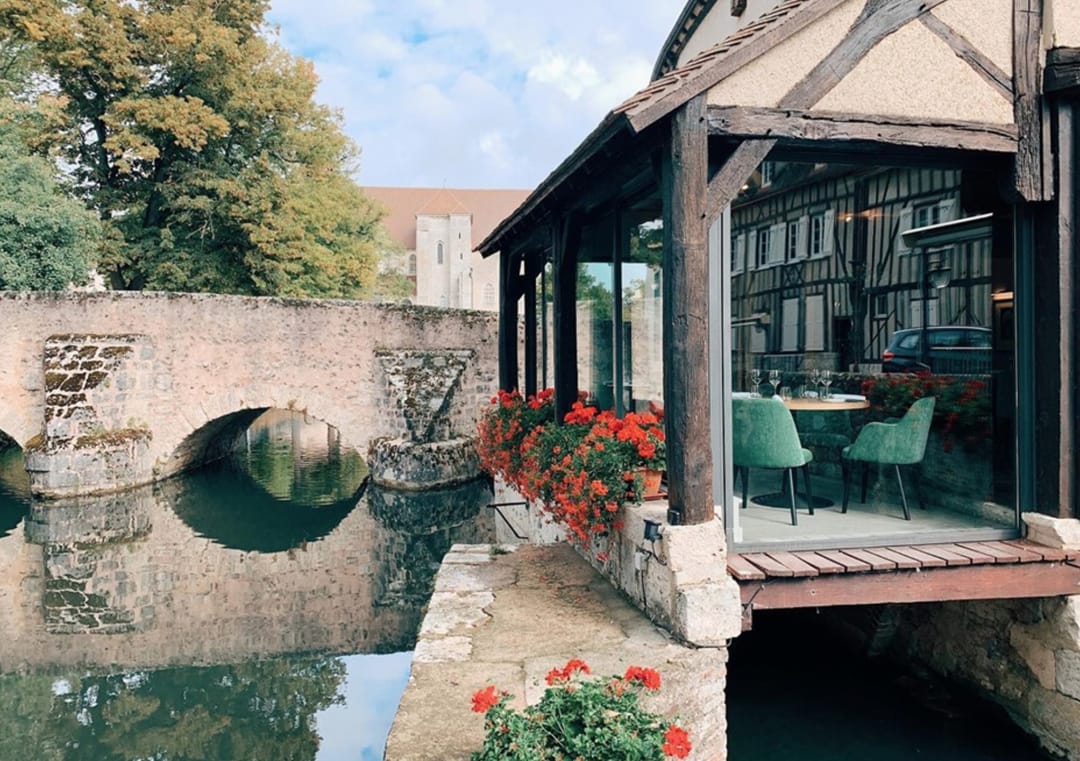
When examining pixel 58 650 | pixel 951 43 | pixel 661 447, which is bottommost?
pixel 58 650

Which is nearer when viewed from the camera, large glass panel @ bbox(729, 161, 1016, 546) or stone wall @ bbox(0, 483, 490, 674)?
large glass panel @ bbox(729, 161, 1016, 546)

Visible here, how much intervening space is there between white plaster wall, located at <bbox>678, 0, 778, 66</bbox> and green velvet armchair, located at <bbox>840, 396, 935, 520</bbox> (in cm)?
424

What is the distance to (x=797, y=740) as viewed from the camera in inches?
177

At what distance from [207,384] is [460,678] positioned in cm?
1102

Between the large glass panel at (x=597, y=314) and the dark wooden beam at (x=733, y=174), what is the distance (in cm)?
153

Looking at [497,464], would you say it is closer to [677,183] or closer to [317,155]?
[677,183]

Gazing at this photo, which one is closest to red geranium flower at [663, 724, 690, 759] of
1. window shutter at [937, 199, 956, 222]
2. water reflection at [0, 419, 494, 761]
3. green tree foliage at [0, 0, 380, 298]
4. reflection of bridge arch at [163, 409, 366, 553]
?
water reflection at [0, 419, 494, 761]

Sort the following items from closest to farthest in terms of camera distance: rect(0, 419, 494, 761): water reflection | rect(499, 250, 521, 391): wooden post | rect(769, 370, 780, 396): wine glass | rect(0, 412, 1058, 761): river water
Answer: rect(0, 412, 1058, 761): river water, rect(0, 419, 494, 761): water reflection, rect(769, 370, 780, 396): wine glass, rect(499, 250, 521, 391): wooden post

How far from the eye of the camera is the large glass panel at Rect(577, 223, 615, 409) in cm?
512

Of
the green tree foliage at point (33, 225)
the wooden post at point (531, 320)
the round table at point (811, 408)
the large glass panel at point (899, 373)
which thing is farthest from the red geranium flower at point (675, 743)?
the green tree foliage at point (33, 225)

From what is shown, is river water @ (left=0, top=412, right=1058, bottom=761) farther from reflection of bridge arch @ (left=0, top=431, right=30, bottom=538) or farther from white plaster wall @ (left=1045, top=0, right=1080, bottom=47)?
white plaster wall @ (left=1045, top=0, right=1080, bottom=47)

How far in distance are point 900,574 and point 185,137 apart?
15070 mm

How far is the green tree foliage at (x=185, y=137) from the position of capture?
14.7 m

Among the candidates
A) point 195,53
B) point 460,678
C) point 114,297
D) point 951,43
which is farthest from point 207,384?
point 951,43
